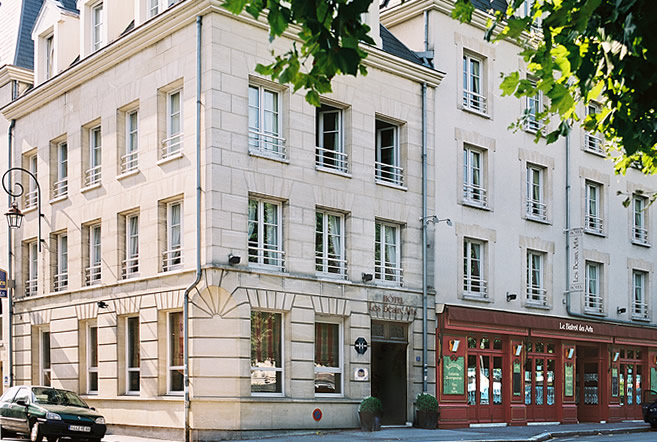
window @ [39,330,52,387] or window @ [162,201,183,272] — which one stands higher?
window @ [162,201,183,272]

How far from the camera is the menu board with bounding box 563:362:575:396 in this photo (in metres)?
31.7

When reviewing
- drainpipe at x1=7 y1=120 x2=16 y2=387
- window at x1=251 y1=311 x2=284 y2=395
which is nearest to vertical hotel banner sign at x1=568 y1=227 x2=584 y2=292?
window at x1=251 y1=311 x2=284 y2=395

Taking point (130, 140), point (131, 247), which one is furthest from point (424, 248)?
point (130, 140)

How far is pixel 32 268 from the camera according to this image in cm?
2920

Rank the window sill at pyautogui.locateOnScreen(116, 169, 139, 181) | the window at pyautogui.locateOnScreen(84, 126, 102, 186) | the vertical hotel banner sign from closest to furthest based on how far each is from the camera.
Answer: the window sill at pyautogui.locateOnScreen(116, 169, 139, 181) → the window at pyautogui.locateOnScreen(84, 126, 102, 186) → the vertical hotel banner sign

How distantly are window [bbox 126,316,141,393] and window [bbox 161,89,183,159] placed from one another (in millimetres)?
4309

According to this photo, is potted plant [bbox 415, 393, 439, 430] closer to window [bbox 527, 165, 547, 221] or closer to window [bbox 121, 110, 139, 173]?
window [bbox 527, 165, 547, 221]

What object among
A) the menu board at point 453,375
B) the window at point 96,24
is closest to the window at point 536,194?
the menu board at point 453,375

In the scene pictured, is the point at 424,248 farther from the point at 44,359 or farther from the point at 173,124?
the point at 44,359

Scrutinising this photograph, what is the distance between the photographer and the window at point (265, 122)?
23.1 metres

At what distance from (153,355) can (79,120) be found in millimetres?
7609

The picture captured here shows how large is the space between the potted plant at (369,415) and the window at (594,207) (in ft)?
42.2

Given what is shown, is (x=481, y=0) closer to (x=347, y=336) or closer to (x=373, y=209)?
(x=373, y=209)

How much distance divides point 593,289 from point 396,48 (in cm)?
1217
